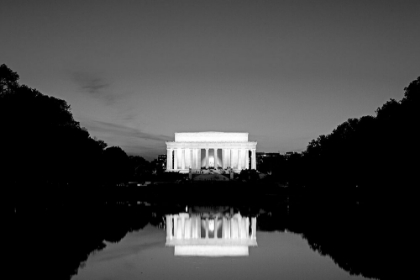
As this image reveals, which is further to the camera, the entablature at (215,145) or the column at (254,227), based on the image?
the entablature at (215,145)

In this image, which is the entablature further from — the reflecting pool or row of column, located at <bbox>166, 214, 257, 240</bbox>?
the reflecting pool

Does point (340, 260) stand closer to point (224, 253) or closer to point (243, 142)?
point (224, 253)

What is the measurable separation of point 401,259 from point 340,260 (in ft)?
5.80

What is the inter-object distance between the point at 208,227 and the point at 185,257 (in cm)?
887

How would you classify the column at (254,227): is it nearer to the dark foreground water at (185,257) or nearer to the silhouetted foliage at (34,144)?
the dark foreground water at (185,257)

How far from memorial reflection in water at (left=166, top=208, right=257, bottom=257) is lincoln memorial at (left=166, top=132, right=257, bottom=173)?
368ft

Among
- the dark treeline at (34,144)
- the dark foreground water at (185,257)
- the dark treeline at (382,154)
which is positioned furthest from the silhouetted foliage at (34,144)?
the dark treeline at (382,154)

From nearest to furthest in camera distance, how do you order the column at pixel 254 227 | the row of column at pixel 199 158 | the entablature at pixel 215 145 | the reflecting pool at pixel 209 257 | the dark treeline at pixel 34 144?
the reflecting pool at pixel 209 257, the column at pixel 254 227, the dark treeline at pixel 34 144, the entablature at pixel 215 145, the row of column at pixel 199 158

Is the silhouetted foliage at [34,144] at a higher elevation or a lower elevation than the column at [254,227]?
higher

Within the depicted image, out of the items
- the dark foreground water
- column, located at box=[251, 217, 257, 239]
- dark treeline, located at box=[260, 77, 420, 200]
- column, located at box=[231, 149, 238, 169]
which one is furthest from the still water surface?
column, located at box=[231, 149, 238, 169]

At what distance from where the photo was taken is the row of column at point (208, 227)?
2325cm

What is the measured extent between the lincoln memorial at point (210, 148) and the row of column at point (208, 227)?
111945mm

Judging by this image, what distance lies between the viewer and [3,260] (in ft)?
52.5

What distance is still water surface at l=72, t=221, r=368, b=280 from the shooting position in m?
14.6
